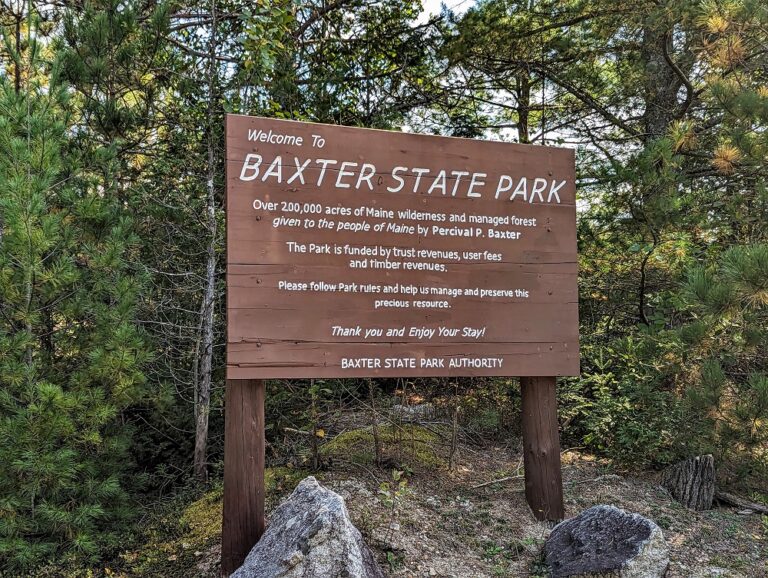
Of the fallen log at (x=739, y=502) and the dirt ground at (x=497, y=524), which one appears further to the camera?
the fallen log at (x=739, y=502)

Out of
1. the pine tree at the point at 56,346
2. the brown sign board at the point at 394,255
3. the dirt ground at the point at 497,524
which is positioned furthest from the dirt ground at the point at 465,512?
the brown sign board at the point at 394,255

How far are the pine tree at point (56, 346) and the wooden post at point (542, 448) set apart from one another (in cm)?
316

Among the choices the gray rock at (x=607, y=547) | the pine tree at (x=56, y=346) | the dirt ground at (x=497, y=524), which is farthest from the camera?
the pine tree at (x=56, y=346)

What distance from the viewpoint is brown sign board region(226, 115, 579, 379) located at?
338 centimetres

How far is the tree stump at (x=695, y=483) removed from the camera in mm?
4578

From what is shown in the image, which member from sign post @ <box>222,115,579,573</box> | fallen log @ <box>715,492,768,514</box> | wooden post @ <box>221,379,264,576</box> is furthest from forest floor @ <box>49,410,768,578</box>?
sign post @ <box>222,115,579,573</box>

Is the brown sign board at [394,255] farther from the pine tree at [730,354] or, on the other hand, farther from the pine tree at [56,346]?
the pine tree at [56,346]

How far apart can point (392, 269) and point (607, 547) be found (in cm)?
220

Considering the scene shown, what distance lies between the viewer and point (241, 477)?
11.0ft

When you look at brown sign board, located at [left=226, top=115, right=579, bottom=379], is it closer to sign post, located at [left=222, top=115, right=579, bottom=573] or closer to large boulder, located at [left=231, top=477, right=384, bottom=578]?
sign post, located at [left=222, top=115, right=579, bottom=573]

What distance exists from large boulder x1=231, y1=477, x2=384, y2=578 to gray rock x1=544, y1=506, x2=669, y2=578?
1189 mm

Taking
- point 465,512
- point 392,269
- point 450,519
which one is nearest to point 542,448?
point 465,512

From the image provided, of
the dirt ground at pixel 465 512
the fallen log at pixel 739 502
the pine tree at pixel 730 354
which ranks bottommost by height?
the fallen log at pixel 739 502

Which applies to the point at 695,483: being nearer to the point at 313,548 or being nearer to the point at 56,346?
the point at 313,548
